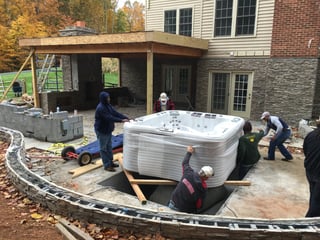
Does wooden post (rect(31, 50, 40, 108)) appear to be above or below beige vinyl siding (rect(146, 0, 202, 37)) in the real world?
below

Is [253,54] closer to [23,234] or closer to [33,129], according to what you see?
[33,129]

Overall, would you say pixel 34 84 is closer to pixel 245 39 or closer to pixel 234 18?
pixel 234 18

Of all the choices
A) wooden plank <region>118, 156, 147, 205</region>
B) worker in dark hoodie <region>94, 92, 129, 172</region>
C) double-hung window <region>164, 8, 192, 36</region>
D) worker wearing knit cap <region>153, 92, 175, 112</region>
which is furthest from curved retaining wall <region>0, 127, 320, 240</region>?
double-hung window <region>164, 8, 192, 36</region>

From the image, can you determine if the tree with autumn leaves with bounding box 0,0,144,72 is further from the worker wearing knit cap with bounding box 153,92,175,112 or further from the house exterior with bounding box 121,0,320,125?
the worker wearing knit cap with bounding box 153,92,175,112

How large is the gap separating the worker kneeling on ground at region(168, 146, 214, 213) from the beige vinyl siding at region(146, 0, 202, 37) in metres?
9.01

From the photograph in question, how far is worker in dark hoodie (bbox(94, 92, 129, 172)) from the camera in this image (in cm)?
491

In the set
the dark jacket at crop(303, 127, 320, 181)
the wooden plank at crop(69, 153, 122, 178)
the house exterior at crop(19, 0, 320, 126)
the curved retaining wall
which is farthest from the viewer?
the house exterior at crop(19, 0, 320, 126)

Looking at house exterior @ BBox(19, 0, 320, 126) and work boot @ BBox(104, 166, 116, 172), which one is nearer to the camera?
work boot @ BBox(104, 166, 116, 172)

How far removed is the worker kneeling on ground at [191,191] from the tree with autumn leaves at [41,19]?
18022mm

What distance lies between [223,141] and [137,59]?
11.9 meters

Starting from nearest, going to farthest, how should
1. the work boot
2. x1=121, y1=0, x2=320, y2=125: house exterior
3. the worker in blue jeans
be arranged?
the work boot < the worker in blue jeans < x1=121, y1=0, x2=320, y2=125: house exterior

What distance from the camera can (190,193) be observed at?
11.6ft

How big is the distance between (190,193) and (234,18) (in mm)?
8748

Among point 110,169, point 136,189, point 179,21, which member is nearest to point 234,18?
point 179,21
